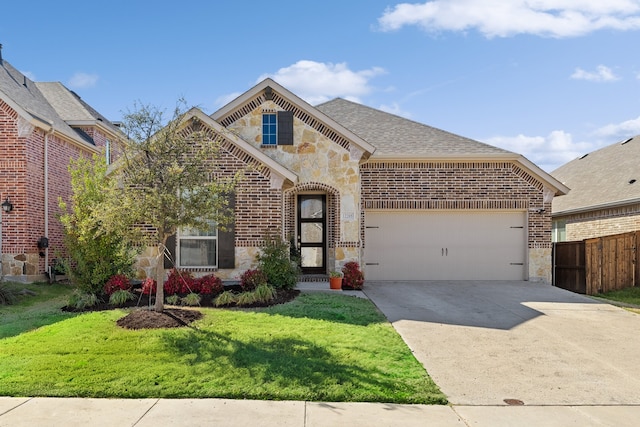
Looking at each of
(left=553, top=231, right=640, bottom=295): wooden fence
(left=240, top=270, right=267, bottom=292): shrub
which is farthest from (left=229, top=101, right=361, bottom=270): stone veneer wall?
(left=553, top=231, right=640, bottom=295): wooden fence

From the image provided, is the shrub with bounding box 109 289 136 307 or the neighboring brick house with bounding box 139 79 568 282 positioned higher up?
the neighboring brick house with bounding box 139 79 568 282

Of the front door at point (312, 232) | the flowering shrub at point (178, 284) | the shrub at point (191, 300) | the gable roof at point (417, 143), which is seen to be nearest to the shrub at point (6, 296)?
the flowering shrub at point (178, 284)

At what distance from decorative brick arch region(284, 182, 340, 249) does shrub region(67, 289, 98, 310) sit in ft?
17.1

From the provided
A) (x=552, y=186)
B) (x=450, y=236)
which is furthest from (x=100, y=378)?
(x=552, y=186)

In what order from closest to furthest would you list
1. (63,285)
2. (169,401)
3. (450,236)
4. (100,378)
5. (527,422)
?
1. (527,422)
2. (169,401)
3. (100,378)
4. (63,285)
5. (450,236)

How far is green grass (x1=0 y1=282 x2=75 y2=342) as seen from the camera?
26.7 ft

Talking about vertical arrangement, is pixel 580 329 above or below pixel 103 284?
below

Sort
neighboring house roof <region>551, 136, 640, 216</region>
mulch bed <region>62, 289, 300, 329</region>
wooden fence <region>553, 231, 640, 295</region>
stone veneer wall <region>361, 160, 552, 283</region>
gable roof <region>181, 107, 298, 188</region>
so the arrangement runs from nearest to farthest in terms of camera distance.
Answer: mulch bed <region>62, 289, 300, 329</region> → gable roof <region>181, 107, 298, 188</region> → wooden fence <region>553, 231, 640, 295</region> → stone veneer wall <region>361, 160, 552, 283</region> → neighboring house roof <region>551, 136, 640, 216</region>

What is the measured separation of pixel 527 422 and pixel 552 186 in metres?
11.4

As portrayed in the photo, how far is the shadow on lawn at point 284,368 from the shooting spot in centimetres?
534

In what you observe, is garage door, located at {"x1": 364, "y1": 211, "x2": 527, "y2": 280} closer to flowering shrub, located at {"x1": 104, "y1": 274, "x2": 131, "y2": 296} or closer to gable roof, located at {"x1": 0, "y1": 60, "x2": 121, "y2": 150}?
flowering shrub, located at {"x1": 104, "y1": 274, "x2": 131, "y2": 296}

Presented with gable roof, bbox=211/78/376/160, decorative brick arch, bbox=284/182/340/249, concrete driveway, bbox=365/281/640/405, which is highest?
gable roof, bbox=211/78/376/160

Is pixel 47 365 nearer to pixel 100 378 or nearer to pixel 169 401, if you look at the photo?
pixel 100 378

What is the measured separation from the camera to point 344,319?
8711mm
